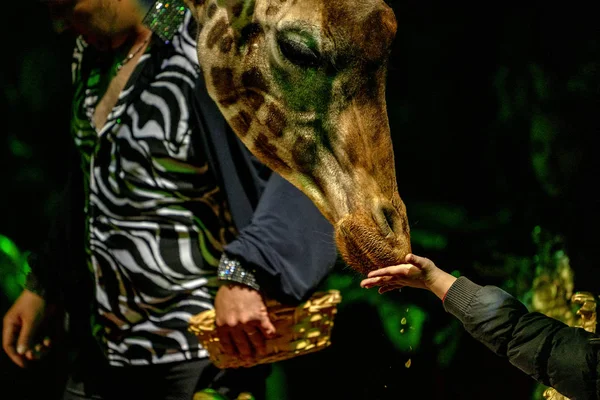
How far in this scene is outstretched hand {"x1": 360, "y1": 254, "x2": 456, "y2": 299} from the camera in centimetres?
86

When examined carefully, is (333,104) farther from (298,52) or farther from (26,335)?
(26,335)

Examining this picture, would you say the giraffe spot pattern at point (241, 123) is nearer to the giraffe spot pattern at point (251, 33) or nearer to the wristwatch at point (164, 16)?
the giraffe spot pattern at point (251, 33)

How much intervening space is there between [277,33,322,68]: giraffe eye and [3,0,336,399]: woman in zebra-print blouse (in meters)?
0.17

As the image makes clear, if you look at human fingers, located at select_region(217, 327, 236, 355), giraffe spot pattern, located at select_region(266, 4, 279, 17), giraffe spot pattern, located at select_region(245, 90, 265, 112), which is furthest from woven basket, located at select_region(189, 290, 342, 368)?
giraffe spot pattern, located at select_region(266, 4, 279, 17)

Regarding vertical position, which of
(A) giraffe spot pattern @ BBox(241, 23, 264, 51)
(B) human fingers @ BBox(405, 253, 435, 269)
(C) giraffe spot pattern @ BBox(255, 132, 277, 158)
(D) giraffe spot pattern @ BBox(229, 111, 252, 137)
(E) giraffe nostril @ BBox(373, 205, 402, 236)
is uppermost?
(A) giraffe spot pattern @ BBox(241, 23, 264, 51)

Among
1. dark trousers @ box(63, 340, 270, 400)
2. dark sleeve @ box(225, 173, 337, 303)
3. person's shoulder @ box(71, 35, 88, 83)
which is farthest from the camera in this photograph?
person's shoulder @ box(71, 35, 88, 83)

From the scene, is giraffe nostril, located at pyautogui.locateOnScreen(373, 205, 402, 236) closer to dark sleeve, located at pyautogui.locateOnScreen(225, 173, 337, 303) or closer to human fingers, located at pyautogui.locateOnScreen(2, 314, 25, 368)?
dark sleeve, located at pyautogui.locateOnScreen(225, 173, 337, 303)

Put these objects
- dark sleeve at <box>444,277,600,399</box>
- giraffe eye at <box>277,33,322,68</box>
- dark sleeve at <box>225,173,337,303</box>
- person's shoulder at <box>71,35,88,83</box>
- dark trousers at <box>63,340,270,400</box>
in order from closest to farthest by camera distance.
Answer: dark sleeve at <box>444,277,600,399</box>
giraffe eye at <box>277,33,322,68</box>
dark sleeve at <box>225,173,337,303</box>
dark trousers at <box>63,340,270,400</box>
person's shoulder at <box>71,35,88,83</box>

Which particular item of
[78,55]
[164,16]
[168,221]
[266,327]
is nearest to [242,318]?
[266,327]

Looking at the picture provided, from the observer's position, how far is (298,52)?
89 cm

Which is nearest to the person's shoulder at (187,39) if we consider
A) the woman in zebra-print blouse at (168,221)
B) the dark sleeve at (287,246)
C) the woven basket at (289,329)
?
the woman in zebra-print blouse at (168,221)

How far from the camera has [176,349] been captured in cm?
110

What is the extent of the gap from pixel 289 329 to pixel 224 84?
1.05 ft

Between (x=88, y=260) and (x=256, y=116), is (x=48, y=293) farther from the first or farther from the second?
(x=256, y=116)
